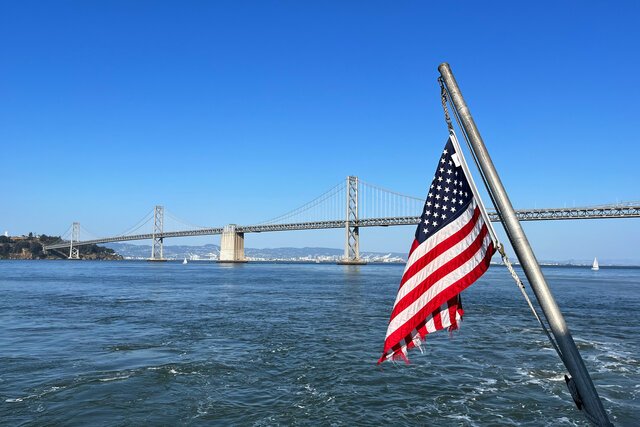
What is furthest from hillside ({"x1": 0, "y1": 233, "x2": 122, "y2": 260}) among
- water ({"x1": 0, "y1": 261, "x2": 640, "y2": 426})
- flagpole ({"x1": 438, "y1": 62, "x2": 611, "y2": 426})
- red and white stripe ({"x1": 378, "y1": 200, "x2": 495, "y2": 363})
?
flagpole ({"x1": 438, "y1": 62, "x2": 611, "y2": 426})

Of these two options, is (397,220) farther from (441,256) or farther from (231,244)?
(441,256)

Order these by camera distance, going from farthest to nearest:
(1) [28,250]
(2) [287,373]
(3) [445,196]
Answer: (1) [28,250], (2) [287,373], (3) [445,196]

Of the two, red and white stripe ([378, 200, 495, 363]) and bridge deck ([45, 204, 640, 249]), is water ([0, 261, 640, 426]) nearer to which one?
red and white stripe ([378, 200, 495, 363])

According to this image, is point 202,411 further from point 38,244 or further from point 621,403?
point 38,244

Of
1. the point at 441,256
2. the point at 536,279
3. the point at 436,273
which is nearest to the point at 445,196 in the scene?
the point at 441,256

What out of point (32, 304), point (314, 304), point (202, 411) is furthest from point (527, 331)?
Answer: point (32, 304)

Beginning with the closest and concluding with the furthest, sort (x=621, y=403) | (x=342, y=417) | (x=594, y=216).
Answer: (x=342, y=417) → (x=621, y=403) → (x=594, y=216)
